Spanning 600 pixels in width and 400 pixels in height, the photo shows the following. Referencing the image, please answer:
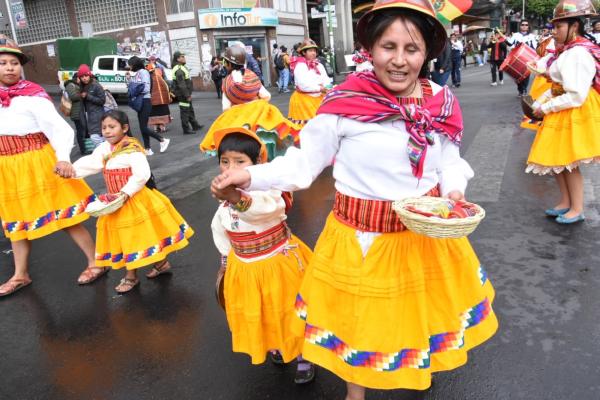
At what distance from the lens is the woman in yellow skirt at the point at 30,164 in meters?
3.84

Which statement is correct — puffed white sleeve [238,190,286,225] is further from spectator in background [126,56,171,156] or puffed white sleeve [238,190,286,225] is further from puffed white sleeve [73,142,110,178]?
spectator in background [126,56,171,156]

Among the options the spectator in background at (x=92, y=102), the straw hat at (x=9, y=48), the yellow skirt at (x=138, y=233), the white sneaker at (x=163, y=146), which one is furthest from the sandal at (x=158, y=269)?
the white sneaker at (x=163, y=146)

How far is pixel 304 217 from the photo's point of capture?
5559mm

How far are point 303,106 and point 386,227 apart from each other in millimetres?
5996

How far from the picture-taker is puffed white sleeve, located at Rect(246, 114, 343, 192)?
200 centimetres

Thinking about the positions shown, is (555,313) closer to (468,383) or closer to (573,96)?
Result: (468,383)

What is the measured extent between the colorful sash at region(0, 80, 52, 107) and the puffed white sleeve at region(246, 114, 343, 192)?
2.75 metres

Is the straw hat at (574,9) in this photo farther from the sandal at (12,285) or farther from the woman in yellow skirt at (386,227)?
the sandal at (12,285)

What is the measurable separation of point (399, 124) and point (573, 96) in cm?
288

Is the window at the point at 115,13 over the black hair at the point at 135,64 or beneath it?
over

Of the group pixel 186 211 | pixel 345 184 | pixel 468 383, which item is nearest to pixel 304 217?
pixel 186 211

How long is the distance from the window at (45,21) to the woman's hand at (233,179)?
30.6 m

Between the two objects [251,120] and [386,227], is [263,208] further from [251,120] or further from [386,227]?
[251,120]

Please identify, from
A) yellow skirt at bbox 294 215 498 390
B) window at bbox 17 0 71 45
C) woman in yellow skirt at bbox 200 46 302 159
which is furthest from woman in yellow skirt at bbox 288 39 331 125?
window at bbox 17 0 71 45
